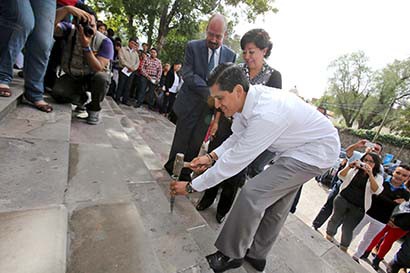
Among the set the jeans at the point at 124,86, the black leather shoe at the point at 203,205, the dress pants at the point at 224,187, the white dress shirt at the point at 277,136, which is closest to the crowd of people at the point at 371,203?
the dress pants at the point at 224,187

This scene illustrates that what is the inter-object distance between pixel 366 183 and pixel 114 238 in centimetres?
370

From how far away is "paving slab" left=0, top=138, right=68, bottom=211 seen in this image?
102cm

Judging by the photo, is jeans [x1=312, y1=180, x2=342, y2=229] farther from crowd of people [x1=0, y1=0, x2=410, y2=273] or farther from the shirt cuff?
the shirt cuff

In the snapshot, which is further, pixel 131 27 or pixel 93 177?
pixel 131 27

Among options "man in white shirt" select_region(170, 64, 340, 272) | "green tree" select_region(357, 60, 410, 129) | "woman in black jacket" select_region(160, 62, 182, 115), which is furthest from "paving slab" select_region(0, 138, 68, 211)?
"green tree" select_region(357, 60, 410, 129)

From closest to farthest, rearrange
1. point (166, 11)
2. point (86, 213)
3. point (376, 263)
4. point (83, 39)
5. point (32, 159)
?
point (86, 213), point (32, 159), point (83, 39), point (376, 263), point (166, 11)

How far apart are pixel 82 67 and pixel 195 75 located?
1430 mm

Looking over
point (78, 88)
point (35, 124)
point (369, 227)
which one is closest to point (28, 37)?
point (78, 88)

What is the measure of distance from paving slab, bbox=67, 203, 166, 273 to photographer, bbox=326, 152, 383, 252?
11.5ft

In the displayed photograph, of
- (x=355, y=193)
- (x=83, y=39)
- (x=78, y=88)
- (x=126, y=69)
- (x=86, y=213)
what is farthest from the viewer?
(x=126, y=69)

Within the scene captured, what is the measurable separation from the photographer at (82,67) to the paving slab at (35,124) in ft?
1.41

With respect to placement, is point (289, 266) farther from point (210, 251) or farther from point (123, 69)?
point (123, 69)

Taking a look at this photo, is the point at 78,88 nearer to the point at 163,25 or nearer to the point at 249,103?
the point at 249,103

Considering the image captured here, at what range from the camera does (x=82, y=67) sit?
2.57 m
